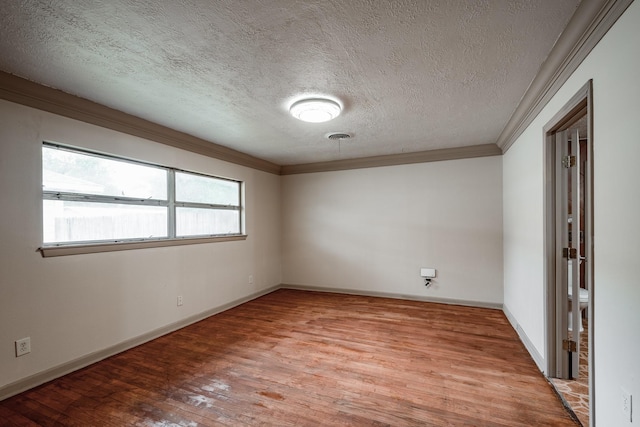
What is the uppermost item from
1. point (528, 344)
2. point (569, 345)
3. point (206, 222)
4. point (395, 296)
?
point (206, 222)

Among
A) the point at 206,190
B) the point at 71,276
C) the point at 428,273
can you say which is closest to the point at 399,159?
the point at 428,273

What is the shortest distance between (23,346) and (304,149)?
11.8 ft

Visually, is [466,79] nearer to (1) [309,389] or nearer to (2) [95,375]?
(1) [309,389]

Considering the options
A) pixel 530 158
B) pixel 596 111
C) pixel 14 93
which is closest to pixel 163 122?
pixel 14 93

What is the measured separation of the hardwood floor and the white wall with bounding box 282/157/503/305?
1.02 metres

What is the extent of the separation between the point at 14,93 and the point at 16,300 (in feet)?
5.21

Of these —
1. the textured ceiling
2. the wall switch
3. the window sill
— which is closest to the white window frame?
the window sill

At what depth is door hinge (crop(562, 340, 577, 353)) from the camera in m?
2.23

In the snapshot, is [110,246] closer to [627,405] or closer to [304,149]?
[304,149]

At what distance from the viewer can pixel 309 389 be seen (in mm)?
2180

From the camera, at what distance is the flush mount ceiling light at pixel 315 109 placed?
2500mm

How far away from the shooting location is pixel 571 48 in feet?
5.55

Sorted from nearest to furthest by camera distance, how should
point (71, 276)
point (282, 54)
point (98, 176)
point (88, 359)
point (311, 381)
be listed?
point (282, 54) → point (311, 381) → point (71, 276) → point (88, 359) → point (98, 176)

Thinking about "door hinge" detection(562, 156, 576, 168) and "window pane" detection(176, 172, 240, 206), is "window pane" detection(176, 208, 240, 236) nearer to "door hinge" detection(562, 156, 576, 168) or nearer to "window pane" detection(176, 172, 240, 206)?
"window pane" detection(176, 172, 240, 206)
